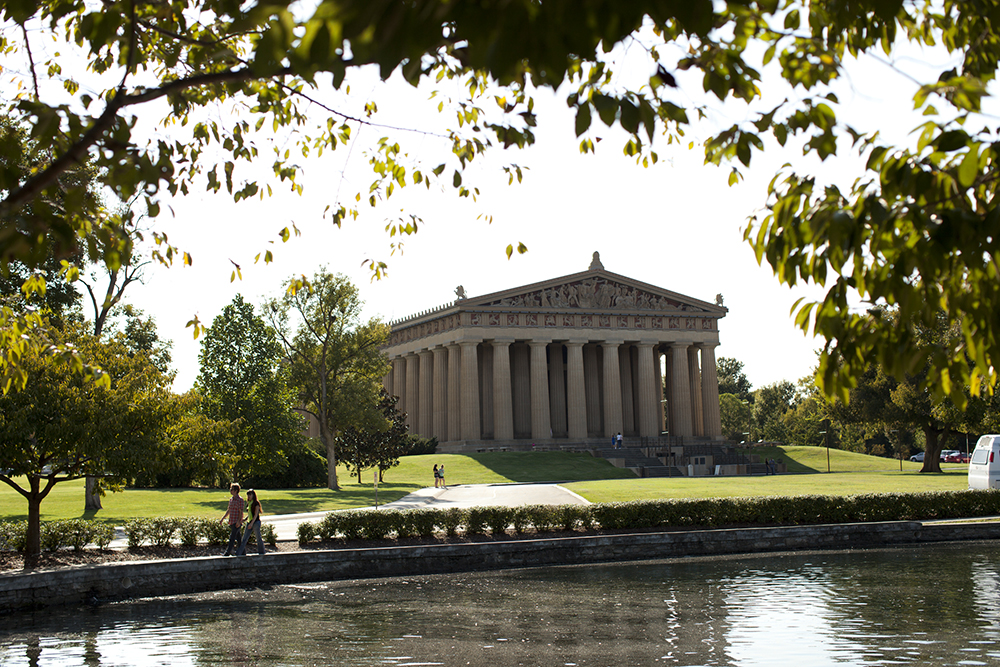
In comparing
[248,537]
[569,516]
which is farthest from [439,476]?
[248,537]

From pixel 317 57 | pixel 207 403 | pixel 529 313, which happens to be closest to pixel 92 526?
pixel 317 57

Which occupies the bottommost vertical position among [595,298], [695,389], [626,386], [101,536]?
[101,536]

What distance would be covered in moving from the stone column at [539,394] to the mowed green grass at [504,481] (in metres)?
7.08

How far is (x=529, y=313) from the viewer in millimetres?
72250

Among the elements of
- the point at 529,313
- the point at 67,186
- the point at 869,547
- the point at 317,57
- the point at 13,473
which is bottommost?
the point at 869,547

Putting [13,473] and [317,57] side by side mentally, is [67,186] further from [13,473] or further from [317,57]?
[13,473]

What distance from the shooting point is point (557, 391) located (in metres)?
78.5

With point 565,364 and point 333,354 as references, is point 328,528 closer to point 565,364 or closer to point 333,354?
point 333,354

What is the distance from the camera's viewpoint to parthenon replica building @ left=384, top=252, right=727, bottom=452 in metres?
71.1

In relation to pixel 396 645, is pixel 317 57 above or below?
above

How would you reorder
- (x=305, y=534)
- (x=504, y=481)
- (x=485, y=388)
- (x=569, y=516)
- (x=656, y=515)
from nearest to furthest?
(x=305, y=534)
(x=569, y=516)
(x=656, y=515)
(x=504, y=481)
(x=485, y=388)

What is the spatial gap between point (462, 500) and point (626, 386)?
155ft

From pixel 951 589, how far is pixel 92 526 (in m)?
17.5

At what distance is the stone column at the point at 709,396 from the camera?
76.9 m
